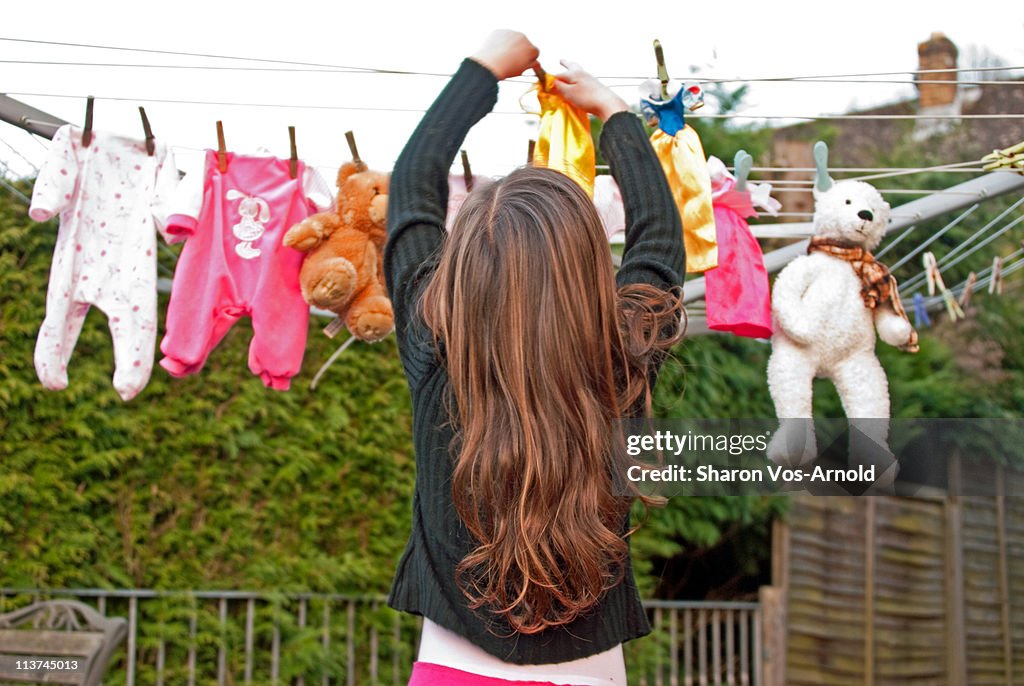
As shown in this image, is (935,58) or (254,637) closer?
(254,637)

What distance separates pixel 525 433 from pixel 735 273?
0.97 m

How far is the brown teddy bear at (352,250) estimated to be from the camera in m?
1.80

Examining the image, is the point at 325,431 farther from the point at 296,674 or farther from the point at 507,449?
the point at 507,449

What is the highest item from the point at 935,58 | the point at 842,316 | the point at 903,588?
the point at 935,58

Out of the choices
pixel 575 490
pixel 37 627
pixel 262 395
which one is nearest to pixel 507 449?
pixel 575 490

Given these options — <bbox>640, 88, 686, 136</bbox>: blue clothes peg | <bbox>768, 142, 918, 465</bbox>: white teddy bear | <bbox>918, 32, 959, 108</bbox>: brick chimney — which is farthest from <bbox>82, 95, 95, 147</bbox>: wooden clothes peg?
<bbox>918, 32, 959, 108</bbox>: brick chimney

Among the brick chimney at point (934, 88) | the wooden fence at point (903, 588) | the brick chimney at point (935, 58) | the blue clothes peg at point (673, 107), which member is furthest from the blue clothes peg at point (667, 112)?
the brick chimney at point (935, 58)

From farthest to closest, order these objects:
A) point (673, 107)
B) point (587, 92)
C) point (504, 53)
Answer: point (673, 107), point (587, 92), point (504, 53)

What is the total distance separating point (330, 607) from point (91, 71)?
1.81 m

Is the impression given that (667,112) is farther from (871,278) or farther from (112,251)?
(112,251)

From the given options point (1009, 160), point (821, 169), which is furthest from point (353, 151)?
point (1009, 160)

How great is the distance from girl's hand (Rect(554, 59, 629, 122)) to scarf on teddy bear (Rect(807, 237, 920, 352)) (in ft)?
2.16

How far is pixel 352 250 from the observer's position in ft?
6.00

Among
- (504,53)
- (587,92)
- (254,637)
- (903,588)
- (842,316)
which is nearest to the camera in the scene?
(504,53)
